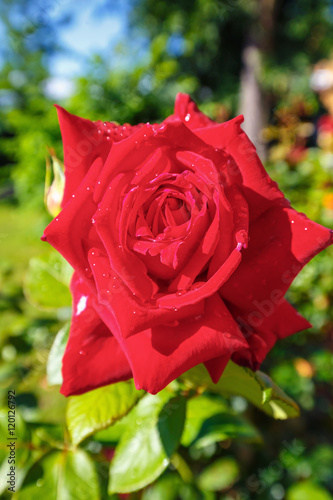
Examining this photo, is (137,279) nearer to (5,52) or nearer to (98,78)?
(98,78)

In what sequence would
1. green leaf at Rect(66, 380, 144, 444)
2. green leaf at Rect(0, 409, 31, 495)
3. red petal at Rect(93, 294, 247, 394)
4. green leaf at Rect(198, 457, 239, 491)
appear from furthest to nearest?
green leaf at Rect(198, 457, 239, 491) < green leaf at Rect(0, 409, 31, 495) < green leaf at Rect(66, 380, 144, 444) < red petal at Rect(93, 294, 247, 394)

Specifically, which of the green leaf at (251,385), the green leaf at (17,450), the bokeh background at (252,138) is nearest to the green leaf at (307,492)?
the bokeh background at (252,138)

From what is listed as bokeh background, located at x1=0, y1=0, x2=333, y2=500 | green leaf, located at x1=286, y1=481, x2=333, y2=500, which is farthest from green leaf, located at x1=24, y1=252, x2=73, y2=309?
green leaf, located at x1=286, y1=481, x2=333, y2=500

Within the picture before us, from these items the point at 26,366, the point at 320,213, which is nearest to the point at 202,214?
the point at 26,366

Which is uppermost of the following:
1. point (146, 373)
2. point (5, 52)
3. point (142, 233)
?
point (5, 52)

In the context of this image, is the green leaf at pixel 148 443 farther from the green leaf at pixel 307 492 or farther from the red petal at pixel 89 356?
the green leaf at pixel 307 492

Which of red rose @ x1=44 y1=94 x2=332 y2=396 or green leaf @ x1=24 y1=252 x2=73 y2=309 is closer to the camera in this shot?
red rose @ x1=44 y1=94 x2=332 y2=396

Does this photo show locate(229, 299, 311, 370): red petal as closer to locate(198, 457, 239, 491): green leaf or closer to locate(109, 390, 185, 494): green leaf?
locate(109, 390, 185, 494): green leaf
